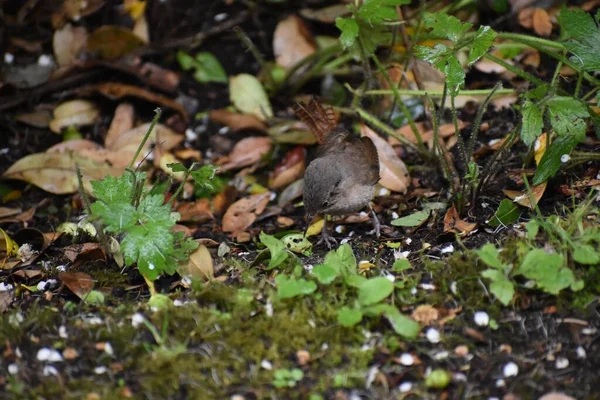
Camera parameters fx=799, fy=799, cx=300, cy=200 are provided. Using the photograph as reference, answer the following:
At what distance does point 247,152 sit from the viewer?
6.03m

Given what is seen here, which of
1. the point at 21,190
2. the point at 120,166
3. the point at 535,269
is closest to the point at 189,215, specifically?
the point at 120,166

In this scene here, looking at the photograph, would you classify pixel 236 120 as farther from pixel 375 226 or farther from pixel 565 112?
pixel 565 112

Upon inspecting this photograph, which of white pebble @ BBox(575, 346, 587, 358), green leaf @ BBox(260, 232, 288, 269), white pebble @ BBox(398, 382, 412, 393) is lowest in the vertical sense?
white pebble @ BBox(575, 346, 587, 358)

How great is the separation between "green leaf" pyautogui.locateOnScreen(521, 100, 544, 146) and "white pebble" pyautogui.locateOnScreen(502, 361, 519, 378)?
1.17 metres

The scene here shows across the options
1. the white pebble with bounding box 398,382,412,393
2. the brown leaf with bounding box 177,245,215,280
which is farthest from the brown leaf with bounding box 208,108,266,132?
the white pebble with bounding box 398,382,412,393

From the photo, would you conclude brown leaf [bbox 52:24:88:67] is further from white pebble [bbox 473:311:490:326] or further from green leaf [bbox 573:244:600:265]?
green leaf [bbox 573:244:600:265]

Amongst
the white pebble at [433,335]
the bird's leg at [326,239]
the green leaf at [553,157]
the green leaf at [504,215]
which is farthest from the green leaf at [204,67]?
the white pebble at [433,335]

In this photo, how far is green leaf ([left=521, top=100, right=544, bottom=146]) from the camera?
13.0 feet

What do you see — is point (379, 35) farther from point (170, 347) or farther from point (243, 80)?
point (170, 347)

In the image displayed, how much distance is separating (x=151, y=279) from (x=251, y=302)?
635mm

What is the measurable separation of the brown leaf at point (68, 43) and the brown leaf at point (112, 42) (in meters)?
0.15

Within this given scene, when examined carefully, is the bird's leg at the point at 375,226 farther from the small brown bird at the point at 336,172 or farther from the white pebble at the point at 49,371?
the white pebble at the point at 49,371

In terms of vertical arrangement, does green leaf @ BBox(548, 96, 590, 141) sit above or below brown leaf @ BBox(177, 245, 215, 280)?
above

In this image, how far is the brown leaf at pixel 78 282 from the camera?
4.19m
